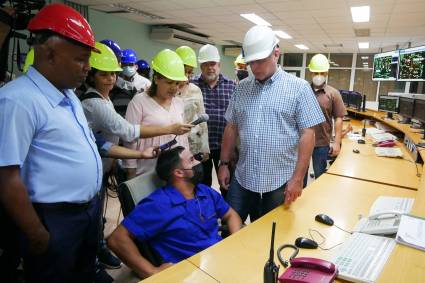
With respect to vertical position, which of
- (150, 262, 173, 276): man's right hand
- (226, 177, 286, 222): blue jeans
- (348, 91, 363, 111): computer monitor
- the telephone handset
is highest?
(348, 91, 363, 111): computer monitor

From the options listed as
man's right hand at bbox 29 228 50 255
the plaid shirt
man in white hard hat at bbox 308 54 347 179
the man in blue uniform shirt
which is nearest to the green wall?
the plaid shirt

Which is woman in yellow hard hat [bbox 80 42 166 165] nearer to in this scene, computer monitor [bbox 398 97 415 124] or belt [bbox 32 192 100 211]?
belt [bbox 32 192 100 211]

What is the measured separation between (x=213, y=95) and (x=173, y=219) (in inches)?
60.8

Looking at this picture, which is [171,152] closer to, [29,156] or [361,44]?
[29,156]

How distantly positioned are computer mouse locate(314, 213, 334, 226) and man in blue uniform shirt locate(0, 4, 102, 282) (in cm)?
112

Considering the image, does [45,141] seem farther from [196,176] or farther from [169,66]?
[169,66]

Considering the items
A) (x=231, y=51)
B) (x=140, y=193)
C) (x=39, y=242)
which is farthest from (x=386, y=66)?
(x=231, y=51)

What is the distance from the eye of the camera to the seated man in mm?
1406

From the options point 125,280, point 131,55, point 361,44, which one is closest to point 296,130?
point 125,280

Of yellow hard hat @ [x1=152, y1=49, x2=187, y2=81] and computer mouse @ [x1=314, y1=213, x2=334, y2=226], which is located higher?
yellow hard hat @ [x1=152, y1=49, x2=187, y2=81]

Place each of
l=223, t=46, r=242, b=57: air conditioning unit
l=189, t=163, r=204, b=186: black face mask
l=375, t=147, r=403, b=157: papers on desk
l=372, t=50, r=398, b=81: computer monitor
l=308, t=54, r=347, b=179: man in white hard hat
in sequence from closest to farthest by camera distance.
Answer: l=189, t=163, r=204, b=186: black face mask
l=375, t=147, r=403, b=157: papers on desk
l=308, t=54, r=347, b=179: man in white hard hat
l=372, t=50, r=398, b=81: computer monitor
l=223, t=46, r=242, b=57: air conditioning unit

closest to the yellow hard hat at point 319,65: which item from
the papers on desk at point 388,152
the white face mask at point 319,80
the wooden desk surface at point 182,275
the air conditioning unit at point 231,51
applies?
the white face mask at point 319,80

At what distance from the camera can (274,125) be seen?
1759 millimetres

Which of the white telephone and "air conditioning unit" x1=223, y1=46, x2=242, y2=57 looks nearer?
the white telephone
